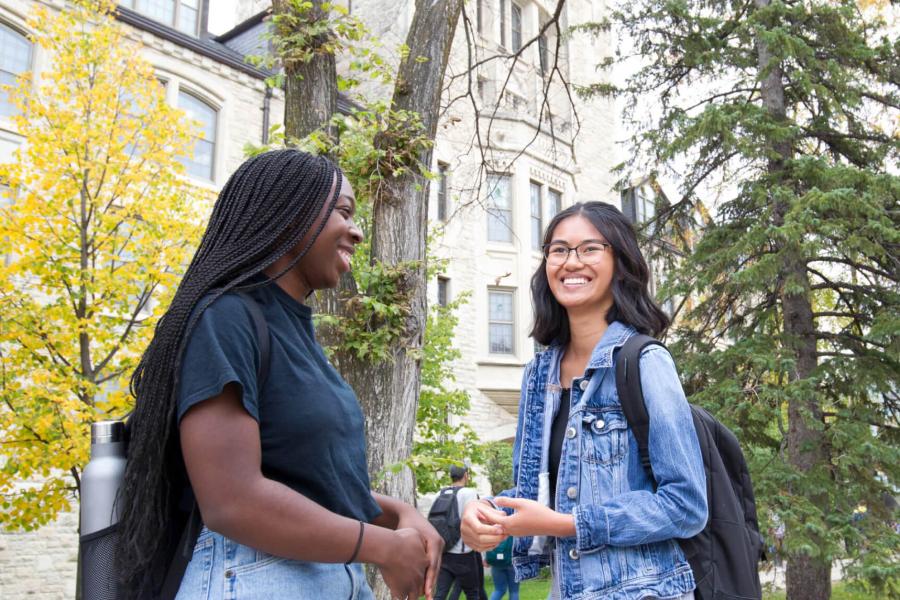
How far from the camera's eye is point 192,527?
1688 mm

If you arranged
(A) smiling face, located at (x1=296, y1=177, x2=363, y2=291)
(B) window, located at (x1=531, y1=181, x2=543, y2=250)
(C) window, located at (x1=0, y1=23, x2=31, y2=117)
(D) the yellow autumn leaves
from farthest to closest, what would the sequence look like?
(B) window, located at (x1=531, y1=181, x2=543, y2=250), (C) window, located at (x1=0, y1=23, x2=31, y2=117), (D) the yellow autumn leaves, (A) smiling face, located at (x1=296, y1=177, x2=363, y2=291)

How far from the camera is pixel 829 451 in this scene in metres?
9.63

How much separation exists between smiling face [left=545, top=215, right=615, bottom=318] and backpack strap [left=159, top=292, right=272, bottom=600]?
1137 millimetres

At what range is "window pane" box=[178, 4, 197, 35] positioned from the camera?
56.3 ft

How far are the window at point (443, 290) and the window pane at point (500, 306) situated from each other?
6.11ft

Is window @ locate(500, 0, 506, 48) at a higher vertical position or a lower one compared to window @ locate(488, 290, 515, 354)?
higher

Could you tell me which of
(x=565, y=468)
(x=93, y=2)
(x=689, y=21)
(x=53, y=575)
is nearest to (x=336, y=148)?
(x=565, y=468)

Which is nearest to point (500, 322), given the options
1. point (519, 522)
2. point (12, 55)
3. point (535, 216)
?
point (535, 216)

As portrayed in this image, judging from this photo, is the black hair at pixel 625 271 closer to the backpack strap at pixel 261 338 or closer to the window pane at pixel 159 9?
the backpack strap at pixel 261 338

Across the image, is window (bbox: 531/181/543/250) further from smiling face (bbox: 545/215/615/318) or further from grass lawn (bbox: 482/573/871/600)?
smiling face (bbox: 545/215/615/318)

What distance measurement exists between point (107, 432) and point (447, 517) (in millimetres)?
7601

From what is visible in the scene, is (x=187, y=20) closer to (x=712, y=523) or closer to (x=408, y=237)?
(x=408, y=237)

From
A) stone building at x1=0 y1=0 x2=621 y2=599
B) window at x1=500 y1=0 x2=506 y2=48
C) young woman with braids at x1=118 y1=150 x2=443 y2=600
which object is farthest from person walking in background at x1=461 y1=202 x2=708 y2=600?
window at x1=500 y1=0 x2=506 y2=48

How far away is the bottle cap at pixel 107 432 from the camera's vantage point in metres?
1.77
